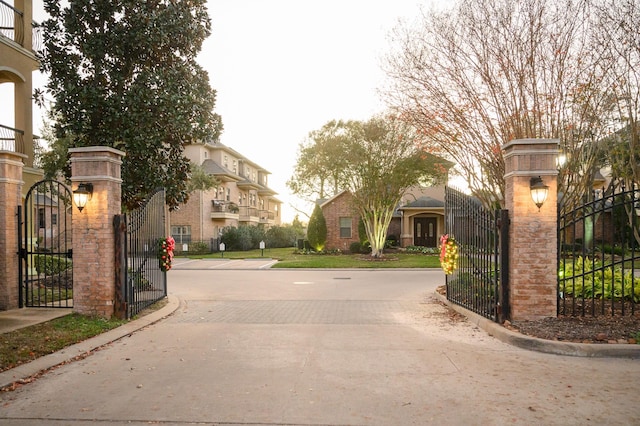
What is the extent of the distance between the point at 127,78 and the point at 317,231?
77.6 ft

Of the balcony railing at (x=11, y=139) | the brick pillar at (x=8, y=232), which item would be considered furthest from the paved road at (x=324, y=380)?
the balcony railing at (x=11, y=139)

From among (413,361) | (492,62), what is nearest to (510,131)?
(492,62)

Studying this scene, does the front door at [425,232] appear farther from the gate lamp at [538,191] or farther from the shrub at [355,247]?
the gate lamp at [538,191]

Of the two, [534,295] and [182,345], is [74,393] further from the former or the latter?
[534,295]

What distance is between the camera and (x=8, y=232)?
9898 mm

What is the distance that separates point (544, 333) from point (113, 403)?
19.9 ft

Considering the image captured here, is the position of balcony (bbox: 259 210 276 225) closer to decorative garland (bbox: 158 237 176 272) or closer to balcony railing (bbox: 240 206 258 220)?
balcony railing (bbox: 240 206 258 220)

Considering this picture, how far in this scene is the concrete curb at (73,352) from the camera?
5676 millimetres

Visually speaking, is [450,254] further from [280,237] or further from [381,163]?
[280,237]

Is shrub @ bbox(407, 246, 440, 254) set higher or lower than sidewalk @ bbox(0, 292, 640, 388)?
lower

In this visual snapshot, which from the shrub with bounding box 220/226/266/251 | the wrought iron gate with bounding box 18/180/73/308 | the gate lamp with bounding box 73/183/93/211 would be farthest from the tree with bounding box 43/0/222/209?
the shrub with bounding box 220/226/266/251

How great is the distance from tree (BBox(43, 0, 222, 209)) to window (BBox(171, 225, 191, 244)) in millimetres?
25061

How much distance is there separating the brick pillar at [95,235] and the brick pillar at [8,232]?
196cm

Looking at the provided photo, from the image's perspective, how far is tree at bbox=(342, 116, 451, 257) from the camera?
86.3ft
